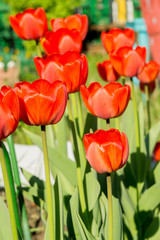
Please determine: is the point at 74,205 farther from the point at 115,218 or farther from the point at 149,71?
the point at 149,71

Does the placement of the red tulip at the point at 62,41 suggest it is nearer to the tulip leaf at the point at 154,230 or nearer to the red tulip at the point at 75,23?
the red tulip at the point at 75,23

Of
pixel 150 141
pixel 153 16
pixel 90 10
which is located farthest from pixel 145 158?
pixel 90 10

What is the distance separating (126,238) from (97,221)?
24cm

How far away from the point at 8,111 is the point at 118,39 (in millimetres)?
768

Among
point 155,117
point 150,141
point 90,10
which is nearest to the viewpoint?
point 150,141

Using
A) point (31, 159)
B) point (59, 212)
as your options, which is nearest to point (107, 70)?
point (59, 212)

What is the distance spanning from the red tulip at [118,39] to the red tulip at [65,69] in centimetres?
41

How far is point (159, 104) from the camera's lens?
4547 mm

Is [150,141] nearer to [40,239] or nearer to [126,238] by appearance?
[126,238]

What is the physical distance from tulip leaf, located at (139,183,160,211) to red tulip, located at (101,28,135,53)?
51 cm

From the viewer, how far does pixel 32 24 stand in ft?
4.88

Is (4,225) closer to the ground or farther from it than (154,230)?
farther from it

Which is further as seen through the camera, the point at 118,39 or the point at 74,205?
the point at 118,39

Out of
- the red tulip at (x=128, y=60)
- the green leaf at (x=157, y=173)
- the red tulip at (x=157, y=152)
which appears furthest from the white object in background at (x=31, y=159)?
the red tulip at (x=128, y=60)
